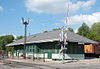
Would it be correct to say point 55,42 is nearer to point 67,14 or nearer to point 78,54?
point 78,54

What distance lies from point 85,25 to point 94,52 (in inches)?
2864

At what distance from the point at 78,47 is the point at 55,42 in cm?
402

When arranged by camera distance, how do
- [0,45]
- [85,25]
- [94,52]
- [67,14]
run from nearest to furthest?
[67,14]
[94,52]
[0,45]
[85,25]

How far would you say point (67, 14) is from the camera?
58.2 ft

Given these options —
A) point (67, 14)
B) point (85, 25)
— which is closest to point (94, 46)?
point (67, 14)

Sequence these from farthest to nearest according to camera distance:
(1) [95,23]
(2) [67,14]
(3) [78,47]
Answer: (1) [95,23]
(3) [78,47]
(2) [67,14]

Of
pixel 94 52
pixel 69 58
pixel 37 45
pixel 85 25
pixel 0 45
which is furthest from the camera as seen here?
pixel 85 25

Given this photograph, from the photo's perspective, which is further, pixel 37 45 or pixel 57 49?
pixel 37 45

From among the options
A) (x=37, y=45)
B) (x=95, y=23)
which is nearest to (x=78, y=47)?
(x=37, y=45)

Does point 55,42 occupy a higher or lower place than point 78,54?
higher

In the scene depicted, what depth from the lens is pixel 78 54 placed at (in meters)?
23.1

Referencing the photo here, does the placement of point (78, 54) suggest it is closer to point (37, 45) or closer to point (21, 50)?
point (37, 45)

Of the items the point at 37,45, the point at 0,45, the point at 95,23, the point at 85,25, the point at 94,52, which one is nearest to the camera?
the point at 37,45

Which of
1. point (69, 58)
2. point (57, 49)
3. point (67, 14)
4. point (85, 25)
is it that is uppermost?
point (85, 25)
